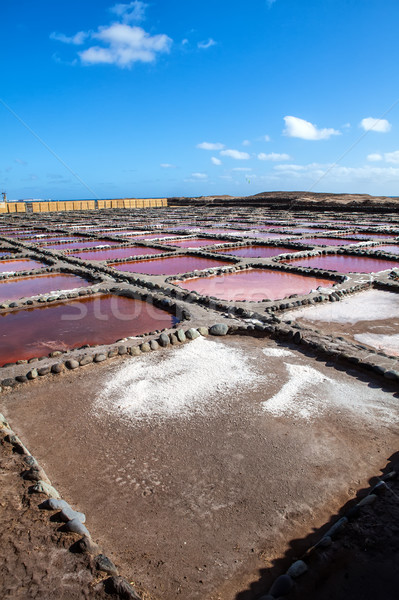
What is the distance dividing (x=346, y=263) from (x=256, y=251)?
401 cm

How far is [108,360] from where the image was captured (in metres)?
5.61

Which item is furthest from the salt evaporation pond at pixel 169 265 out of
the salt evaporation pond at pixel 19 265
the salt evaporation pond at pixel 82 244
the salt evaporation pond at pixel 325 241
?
the salt evaporation pond at pixel 325 241

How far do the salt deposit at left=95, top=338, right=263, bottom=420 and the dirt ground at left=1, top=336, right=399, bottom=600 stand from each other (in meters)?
0.02

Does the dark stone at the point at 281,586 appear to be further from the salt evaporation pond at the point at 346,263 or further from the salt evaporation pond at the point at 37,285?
the salt evaporation pond at the point at 346,263

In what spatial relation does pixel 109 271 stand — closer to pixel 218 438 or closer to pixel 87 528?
pixel 218 438

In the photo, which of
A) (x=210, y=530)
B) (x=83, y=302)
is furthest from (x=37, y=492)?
(x=83, y=302)

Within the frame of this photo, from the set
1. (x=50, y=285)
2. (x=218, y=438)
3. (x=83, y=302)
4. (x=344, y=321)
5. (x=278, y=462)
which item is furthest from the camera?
(x=50, y=285)

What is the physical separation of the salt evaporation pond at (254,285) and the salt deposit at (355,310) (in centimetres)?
124

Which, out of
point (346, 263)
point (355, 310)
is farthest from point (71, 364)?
point (346, 263)

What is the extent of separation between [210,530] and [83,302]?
7.21m

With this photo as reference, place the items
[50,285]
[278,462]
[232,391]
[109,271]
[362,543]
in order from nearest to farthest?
1. [362,543]
2. [278,462]
3. [232,391]
4. [50,285]
5. [109,271]

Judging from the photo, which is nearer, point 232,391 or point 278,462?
point 278,462

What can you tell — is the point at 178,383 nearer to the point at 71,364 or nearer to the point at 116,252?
the point at 71,364

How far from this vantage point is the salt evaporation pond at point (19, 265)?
13.9 metres
